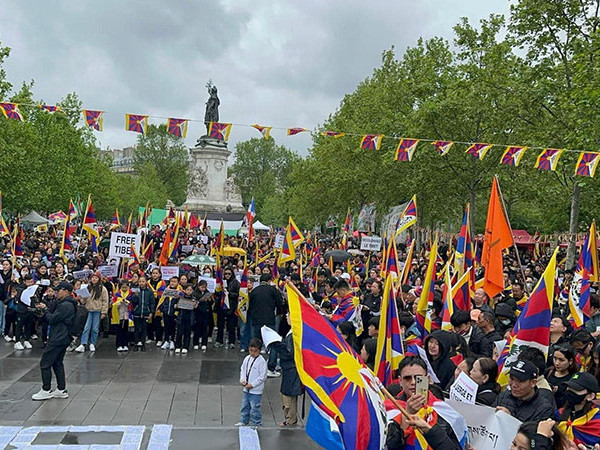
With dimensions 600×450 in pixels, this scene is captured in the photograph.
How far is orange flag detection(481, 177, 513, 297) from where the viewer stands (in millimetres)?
9867

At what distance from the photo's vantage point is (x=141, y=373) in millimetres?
11461

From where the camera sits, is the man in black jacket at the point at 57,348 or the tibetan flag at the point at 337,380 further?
the man in black jacket at the point at 57,348

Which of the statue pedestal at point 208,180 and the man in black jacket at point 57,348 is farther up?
the statue pedestal at point 208,180

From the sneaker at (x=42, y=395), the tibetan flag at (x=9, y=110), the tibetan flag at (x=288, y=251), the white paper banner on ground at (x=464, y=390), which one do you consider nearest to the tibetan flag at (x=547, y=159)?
the tibetan flag at (x=288, y=251)

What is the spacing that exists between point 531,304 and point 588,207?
1116 inches

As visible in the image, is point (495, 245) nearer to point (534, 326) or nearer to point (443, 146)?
point (534, 326)

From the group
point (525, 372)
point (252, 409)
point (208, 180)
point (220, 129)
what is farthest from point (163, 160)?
point (525, 372)

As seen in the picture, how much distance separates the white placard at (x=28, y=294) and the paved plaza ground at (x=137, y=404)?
990 mm

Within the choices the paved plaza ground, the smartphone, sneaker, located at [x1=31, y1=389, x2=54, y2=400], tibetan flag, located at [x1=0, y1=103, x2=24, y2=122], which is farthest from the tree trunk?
the smartphone

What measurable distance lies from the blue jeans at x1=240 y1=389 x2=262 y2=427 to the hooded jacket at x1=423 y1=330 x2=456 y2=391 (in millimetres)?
2559

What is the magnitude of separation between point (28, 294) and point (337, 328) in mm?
7476

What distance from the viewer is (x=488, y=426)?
484cm

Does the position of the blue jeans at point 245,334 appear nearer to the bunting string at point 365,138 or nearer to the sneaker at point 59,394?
the sneaker at point 59,394

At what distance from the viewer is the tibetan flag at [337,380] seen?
166 inches
